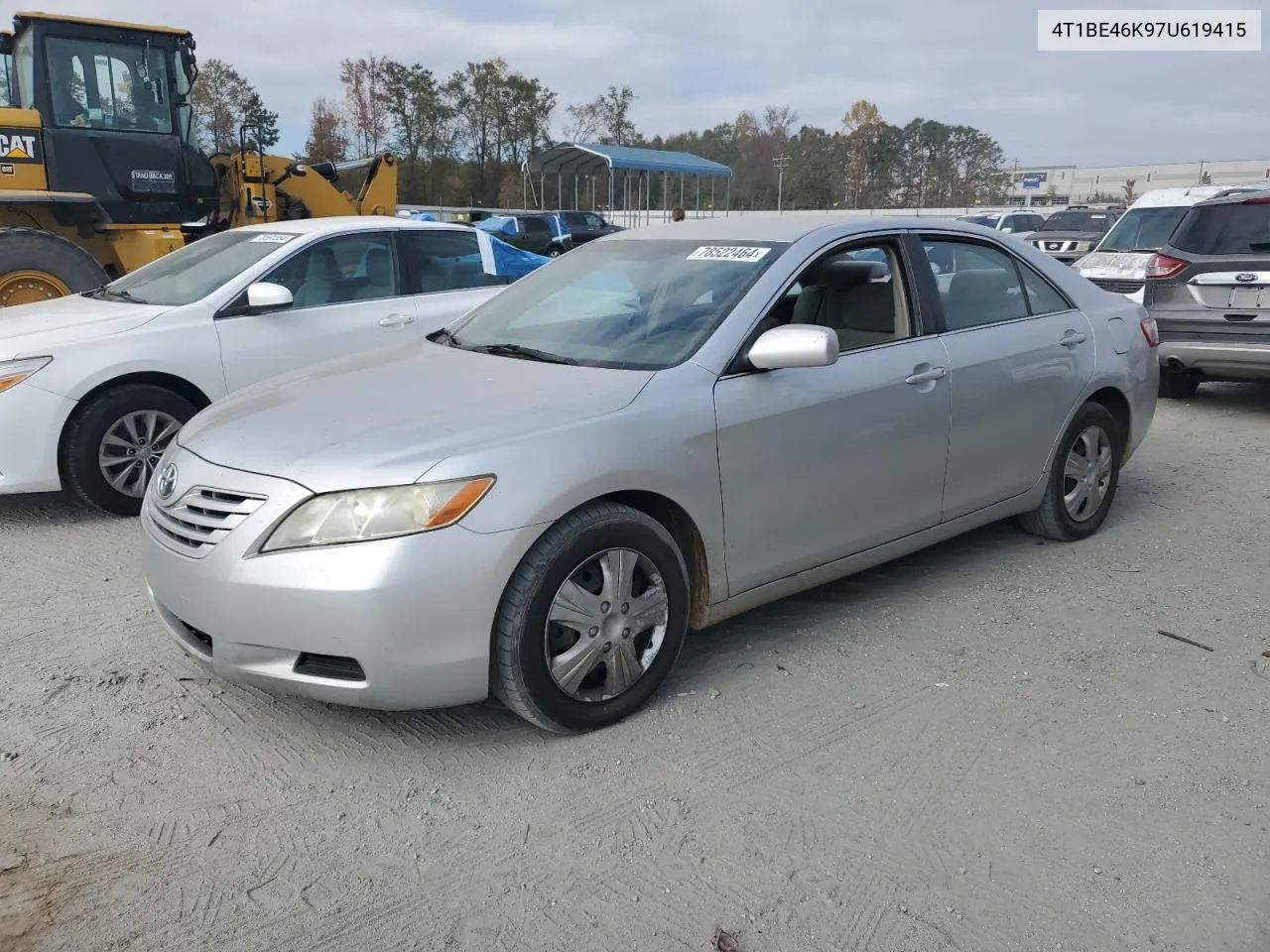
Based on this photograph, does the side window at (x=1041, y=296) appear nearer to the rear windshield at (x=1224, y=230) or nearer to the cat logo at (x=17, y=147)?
the rear windshield at (x=1224, y=230)

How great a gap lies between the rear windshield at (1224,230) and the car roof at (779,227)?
4.70 m

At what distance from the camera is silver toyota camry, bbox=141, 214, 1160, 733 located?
9.32ft

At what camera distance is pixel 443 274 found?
6.79 meters

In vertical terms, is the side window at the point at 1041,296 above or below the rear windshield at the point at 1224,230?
below

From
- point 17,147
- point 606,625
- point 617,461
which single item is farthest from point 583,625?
point 17,147

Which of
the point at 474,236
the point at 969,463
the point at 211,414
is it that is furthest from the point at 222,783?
the point at 474,236

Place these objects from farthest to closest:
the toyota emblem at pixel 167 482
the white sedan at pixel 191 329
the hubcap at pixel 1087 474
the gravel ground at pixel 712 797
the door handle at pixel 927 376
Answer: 1. the white sedan at pixel 191 329
2. the hubcap at pixel 1087 474
3. the door handle at pixel 927 376
4. the toyota emblem at pixel 167 482
5. the gravel ground at pixel 712 797

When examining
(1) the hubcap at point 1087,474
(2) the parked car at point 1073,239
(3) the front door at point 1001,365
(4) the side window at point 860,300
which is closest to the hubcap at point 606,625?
(4) the side window at point 860,300

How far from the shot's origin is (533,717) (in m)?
3.07

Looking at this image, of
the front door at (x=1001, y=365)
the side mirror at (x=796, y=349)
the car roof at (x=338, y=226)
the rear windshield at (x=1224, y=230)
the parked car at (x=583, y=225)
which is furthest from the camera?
the parked car at (x=583, y=225)

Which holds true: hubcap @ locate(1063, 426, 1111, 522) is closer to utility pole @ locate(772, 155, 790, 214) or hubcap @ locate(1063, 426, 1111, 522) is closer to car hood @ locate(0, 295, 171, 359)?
car hood @ locate(0, 295, 171, 359)

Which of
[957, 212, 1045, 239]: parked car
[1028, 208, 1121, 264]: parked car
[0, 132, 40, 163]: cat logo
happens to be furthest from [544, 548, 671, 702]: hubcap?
[957, 212, 1045, 239]: parked car

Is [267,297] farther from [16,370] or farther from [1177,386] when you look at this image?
[1177,386]

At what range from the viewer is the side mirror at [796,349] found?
3.42 m
